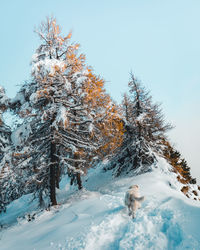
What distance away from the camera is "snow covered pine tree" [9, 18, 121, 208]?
9.90 meters

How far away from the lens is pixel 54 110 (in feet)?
32.9

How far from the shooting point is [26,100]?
430 inches

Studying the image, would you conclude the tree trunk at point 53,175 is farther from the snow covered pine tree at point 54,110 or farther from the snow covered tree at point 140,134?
the snow covered tree at point 140,134

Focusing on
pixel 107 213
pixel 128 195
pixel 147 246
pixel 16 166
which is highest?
pixel 16 166

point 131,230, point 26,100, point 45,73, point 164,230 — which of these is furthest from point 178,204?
point 26,100

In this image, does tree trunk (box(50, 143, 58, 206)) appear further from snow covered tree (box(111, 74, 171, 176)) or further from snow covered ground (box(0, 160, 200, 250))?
snow covered tree (box(111, 74, 171, 176))

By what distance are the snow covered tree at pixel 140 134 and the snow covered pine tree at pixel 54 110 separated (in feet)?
17.0

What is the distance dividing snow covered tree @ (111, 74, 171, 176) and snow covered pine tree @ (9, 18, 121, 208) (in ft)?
17.0

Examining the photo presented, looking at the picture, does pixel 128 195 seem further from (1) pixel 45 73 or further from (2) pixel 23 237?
(1) pixel 45 73

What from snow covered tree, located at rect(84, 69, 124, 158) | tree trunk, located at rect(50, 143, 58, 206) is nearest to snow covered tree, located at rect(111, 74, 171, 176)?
snow covered tree, located at rect(84, 69, 124, 158)

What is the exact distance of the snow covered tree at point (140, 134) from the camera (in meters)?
16.2

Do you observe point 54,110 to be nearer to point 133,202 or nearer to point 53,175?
point 53,175

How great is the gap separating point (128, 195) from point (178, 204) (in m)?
1.92

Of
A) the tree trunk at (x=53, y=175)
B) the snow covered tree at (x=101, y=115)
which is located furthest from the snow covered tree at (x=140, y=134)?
the tree trunk at (x=53, y=175)
